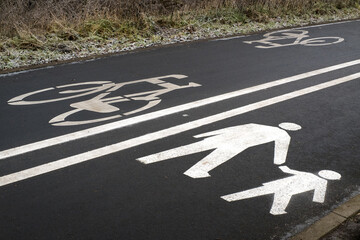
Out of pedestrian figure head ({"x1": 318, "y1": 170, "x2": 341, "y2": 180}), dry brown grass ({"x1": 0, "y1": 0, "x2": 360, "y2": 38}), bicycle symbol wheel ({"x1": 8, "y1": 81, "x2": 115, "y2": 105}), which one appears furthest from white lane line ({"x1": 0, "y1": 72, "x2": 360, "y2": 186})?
dry brown grass ({"x1": 0, "y1": 0, "x2": 360, "y2": 38})

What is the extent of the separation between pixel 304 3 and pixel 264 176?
1547cm

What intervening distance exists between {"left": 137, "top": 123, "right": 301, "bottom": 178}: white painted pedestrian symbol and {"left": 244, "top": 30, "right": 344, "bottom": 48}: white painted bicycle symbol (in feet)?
20.6

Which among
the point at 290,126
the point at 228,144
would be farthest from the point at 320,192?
the point at 290,126

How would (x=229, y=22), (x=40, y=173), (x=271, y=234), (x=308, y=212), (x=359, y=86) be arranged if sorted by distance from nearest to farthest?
(x=271, y=234), (x=308, y=212), (x=40, y=173), (x=359, y=86), (x=229, y=22)

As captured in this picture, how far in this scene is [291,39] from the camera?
1332 centimetres

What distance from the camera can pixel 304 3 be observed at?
19.0 meters

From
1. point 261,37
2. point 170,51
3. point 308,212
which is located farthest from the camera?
point 261,37

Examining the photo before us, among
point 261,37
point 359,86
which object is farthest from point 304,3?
point 359,86

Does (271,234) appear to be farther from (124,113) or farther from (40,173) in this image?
Answer: (124,113)

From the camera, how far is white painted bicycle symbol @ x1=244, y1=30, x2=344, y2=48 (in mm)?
12523

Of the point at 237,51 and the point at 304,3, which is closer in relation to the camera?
the point at 237,51

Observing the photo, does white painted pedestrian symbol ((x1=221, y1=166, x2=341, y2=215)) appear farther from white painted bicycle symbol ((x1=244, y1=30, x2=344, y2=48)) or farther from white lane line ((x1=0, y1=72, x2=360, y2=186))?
white painted bicycle symbol ((x1=244, y1=30, x2=344, y2=48))

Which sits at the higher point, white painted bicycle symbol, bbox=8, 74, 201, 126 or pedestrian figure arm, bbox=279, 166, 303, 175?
white painted bicycle symbol, bbox=8, 74, 201, 126

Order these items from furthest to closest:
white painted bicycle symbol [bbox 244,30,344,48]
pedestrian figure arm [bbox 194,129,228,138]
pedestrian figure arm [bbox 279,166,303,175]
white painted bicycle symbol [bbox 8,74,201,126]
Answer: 1. white painted bicycle symbol [bbox 244,30,344,48]
2. white painted bicycle symbol [bbox 8,74,201,126]
3. pedestrian figure arm [bbox 194,129,228,138]
4. pedestrian figure arm [bbox 279,166,303,175]
